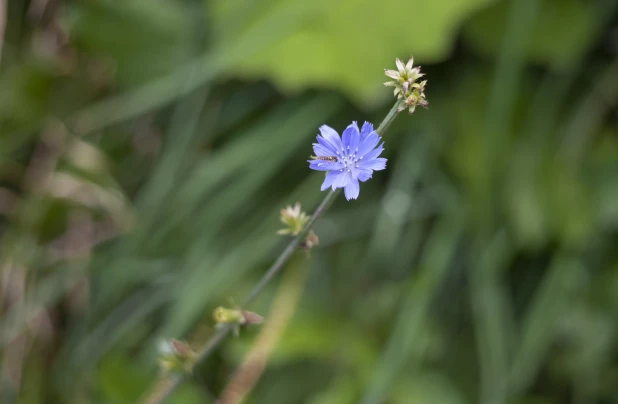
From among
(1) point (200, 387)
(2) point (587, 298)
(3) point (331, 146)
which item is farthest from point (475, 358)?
(3) point (331, 146)

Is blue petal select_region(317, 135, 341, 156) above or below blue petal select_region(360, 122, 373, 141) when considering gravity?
below

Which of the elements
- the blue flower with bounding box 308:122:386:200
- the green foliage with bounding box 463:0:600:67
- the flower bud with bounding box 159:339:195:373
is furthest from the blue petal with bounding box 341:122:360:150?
the green foliage with bounding box 463:0:600:67

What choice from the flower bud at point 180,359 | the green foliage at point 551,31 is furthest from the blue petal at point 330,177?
the green foliage at point 551,31

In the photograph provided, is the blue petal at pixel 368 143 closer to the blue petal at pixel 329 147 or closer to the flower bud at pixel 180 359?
the blue petal at pixel 329 147

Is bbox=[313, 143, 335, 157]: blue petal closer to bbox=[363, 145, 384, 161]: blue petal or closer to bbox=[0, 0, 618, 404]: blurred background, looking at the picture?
bbox=[363, 145, 384, 161]: blue petal

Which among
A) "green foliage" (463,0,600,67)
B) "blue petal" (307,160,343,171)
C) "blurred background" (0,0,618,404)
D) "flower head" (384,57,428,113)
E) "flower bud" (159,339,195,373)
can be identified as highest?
"green foliage" (463,0,600,67)

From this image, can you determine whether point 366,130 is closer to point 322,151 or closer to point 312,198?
point 322,151
